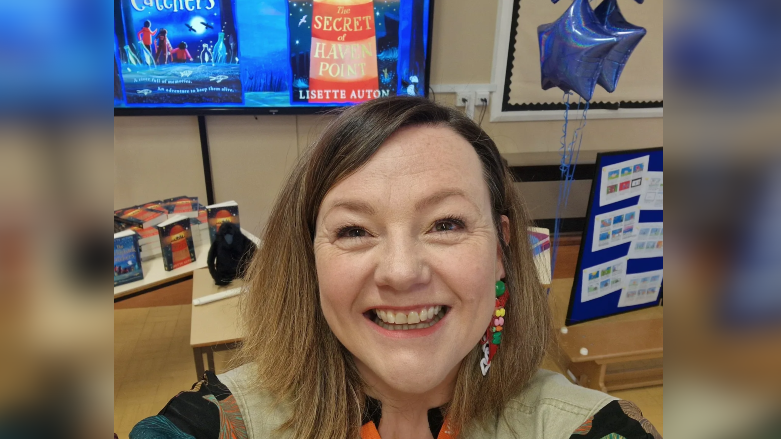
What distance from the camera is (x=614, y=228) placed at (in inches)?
97.0

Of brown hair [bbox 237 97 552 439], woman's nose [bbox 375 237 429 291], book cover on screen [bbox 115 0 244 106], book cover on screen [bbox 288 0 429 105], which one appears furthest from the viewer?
book cover on screen [bbox 288 0 429 105]

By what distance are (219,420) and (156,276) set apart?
5.30ft

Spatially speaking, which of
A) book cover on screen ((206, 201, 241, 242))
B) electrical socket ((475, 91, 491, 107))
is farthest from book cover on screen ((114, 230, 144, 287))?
electrical socket ((475, 91, 491, 107))

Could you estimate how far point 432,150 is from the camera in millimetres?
832

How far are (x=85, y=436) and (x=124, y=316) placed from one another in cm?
320

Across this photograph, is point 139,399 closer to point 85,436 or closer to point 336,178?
point 336,178

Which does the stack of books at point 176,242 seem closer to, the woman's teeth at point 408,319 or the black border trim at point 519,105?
the woman's teeth at point 408,319

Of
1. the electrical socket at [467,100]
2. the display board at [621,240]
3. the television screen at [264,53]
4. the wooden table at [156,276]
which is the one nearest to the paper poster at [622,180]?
the display board at [621,240]

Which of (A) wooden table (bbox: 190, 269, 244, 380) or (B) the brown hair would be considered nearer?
(B) the brown hair

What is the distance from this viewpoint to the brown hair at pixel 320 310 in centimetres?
87

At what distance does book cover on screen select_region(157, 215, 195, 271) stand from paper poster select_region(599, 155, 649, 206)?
209cm

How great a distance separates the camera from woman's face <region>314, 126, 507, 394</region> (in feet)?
2.59

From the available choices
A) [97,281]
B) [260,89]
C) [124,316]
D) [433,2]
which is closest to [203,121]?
[260,89]

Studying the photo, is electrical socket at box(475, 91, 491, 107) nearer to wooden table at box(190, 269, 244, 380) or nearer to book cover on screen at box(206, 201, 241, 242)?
book cover on screen at box(206, 201, 241, 242)
